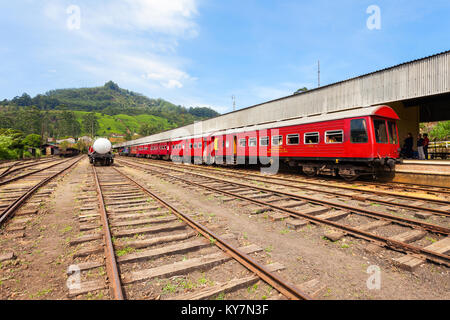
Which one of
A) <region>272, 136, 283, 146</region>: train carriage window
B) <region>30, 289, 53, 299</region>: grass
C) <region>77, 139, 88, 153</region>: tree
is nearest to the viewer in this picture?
<region>30, 289, 53, 299</region>: grass

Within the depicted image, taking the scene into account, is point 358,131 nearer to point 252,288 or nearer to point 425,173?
point 425,173

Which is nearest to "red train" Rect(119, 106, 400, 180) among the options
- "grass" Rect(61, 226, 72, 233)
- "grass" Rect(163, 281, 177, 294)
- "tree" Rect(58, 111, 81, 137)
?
"grass" Rect(163, 281, 177, 294)

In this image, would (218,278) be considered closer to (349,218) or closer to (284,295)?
(284,295)

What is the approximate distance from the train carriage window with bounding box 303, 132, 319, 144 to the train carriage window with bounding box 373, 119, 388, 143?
9.09 feet

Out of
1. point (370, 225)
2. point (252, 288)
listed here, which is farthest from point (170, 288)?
point (370, 225)

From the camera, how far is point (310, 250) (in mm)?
4344

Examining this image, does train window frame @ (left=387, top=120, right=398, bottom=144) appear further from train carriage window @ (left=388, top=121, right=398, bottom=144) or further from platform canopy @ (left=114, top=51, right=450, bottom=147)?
platform canopy @ (left=114, top=51, right=450, bottom=147)

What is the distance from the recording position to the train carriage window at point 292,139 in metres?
14.0

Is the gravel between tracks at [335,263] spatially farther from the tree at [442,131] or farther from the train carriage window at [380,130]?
the tree at [442,131]

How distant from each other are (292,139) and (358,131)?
4.02 meters

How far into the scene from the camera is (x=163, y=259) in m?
3.94

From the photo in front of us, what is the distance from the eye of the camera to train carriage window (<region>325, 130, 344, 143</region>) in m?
11.6

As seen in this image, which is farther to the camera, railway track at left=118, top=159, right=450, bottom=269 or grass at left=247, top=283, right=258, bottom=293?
railway track at left=118, top=159, right=450, bottom=269

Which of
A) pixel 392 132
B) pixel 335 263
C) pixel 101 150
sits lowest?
pixel 335 263
